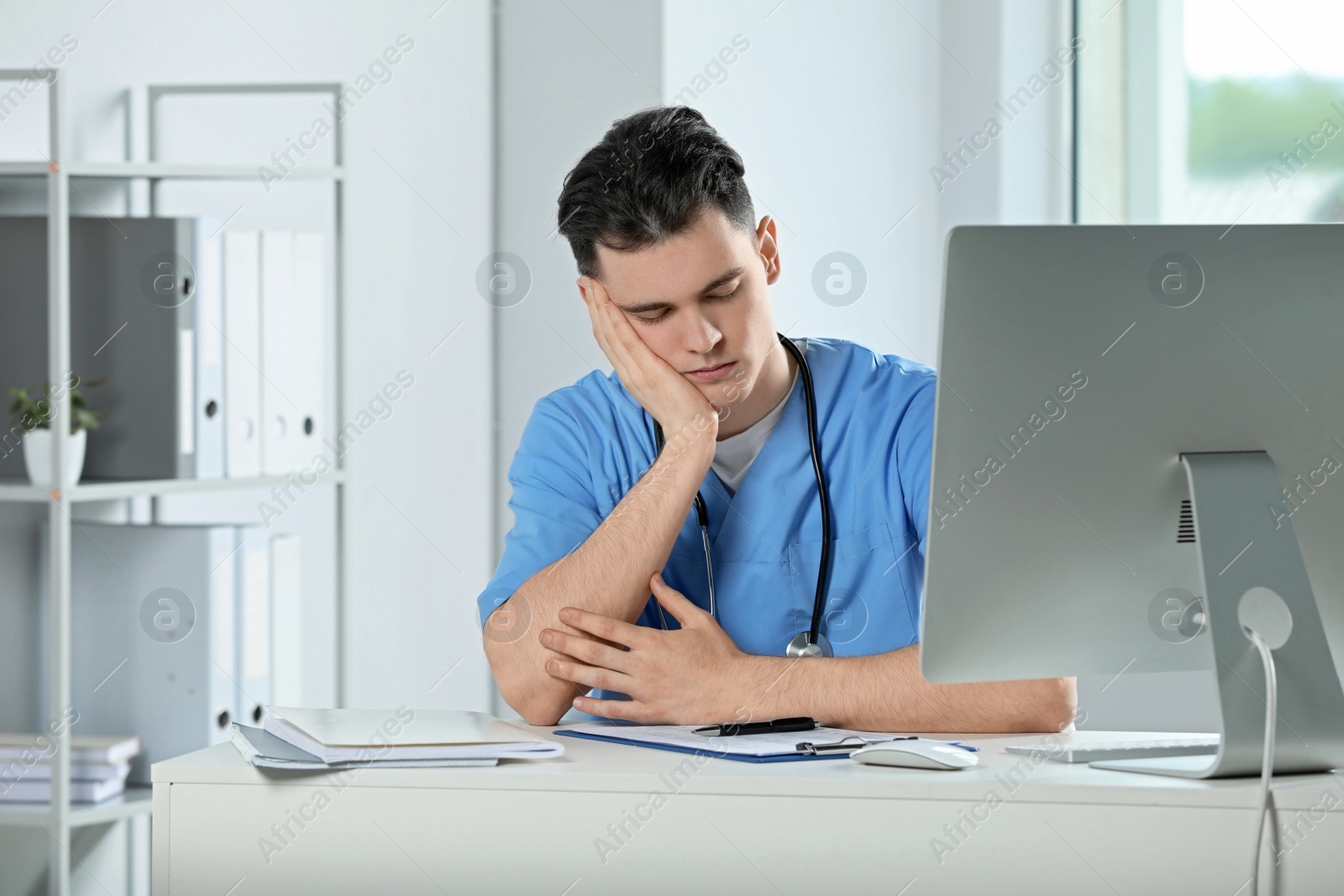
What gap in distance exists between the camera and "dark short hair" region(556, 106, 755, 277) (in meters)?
1.42

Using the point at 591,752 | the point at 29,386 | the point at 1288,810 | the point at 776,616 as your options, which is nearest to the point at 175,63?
the point at 29,386

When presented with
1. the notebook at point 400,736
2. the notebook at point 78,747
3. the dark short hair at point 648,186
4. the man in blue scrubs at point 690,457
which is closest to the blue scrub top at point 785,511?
the man in blue scrubs at point 690,457

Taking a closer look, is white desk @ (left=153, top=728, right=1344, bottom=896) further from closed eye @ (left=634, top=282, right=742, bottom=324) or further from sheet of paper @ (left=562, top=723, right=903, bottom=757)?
closed eye @ (left=634, top=282, right=742, bottom=324)

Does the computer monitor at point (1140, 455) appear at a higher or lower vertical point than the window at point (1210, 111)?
lower

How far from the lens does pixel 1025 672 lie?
98 cm

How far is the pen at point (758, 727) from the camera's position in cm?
112

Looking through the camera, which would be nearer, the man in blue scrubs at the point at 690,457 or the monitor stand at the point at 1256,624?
the monitor stand at the point at 1256,624

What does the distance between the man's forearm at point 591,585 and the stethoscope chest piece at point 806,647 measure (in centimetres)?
17

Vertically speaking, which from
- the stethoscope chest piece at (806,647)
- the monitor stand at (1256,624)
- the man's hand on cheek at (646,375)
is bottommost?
Answer: the stethoscope chest piece at (806,647)

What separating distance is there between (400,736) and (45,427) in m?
1.03

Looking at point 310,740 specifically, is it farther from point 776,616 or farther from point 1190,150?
point 1190,150

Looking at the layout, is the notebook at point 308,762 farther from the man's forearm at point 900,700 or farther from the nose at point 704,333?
the nose at point 704,333

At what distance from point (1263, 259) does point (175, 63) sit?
1.94 meters

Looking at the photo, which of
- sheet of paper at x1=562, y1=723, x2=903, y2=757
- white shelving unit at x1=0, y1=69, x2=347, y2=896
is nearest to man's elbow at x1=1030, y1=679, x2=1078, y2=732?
sheet of paper at x1=562, y1=723, x2=903, y2=757
